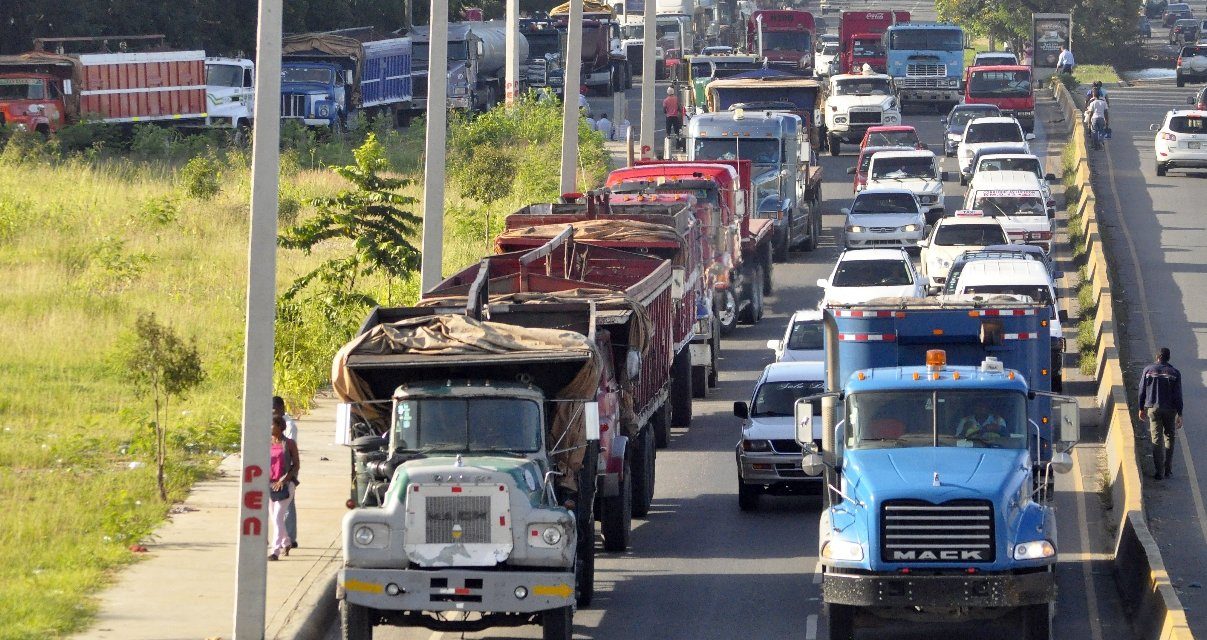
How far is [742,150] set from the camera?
38.8 metres

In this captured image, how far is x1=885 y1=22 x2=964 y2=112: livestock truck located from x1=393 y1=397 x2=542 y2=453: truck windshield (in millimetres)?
51047

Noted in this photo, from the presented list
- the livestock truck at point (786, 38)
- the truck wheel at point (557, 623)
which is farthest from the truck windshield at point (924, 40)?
the truck wheel at point (557, 623)

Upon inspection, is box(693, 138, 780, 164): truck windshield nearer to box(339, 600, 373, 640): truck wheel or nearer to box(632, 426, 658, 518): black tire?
box(632, 426, 658, 518): black tire

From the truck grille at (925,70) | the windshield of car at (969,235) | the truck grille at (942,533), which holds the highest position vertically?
the truck grille at (925,70)

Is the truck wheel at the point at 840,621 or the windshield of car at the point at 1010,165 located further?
the windshield of car at the point at 1010,165

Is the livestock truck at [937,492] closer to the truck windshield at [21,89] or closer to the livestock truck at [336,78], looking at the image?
the truck windshield at [21,89]

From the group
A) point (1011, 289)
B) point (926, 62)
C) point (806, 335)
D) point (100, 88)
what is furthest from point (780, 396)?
point (926, 62)

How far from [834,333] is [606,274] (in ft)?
24.8

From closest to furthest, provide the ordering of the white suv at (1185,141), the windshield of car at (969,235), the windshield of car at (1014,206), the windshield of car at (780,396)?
1. the windshield of car at (780,396)
2. the windshield of car at (969,235)
3. the windshield of car at (1014,206)
4. the white suv at (1185,141)

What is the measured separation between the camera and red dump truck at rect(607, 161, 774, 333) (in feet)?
97.1

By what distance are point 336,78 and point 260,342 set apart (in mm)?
45728

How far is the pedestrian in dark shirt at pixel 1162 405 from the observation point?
852 inches

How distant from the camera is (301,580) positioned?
52.3 feet

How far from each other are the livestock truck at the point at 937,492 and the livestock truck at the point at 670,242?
25.0 ft
